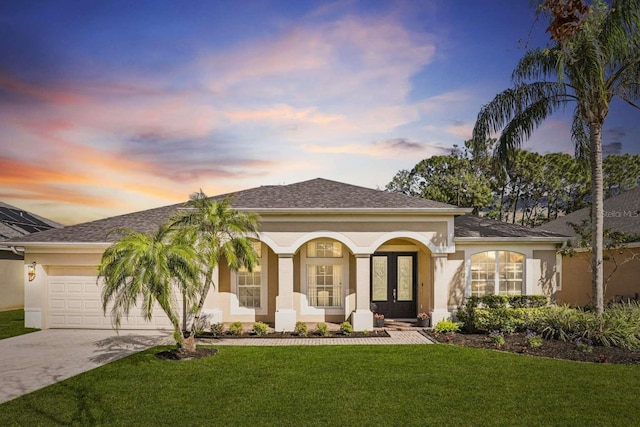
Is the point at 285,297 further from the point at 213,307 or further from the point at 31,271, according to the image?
the point at 31,271

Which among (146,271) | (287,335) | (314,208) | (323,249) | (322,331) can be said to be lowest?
(287,335)

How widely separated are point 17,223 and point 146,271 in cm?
1993

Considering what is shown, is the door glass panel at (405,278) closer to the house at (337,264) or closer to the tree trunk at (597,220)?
the house at (337,264)

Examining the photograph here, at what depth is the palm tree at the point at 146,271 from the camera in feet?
28.3

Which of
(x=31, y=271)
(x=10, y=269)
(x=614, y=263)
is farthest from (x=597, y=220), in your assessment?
(x=10, y=269)

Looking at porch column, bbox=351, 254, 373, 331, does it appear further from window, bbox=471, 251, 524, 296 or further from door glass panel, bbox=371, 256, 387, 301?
window, bbox=471, 251, 524, 296

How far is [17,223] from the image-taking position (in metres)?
23.3

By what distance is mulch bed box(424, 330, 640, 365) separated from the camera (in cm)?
978

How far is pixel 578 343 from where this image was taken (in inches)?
418

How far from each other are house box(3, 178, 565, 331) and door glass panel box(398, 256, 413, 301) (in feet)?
0.13

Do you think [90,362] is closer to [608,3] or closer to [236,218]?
[236,218]

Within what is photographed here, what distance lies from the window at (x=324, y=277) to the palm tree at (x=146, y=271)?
6050mm

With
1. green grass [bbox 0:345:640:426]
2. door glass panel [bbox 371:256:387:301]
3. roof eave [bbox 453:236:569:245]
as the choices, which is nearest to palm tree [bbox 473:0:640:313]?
roof eave [bbox 453:236:569:245]

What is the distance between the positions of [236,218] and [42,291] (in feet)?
27.3
